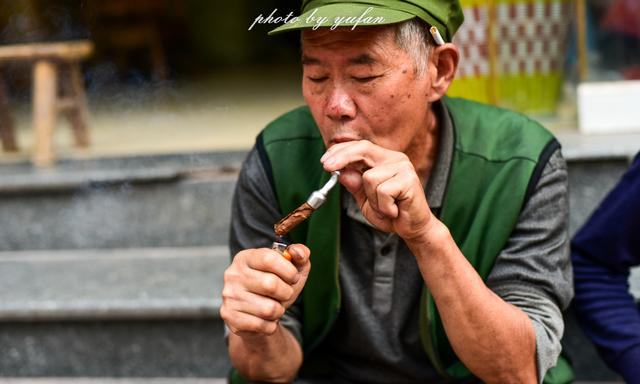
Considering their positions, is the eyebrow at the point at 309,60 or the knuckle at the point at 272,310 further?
the eyebrow at the point at 309,60

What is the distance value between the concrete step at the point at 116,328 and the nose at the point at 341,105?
4.01ft

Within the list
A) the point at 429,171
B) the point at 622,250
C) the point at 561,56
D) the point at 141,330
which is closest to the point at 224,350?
the point at 141,330

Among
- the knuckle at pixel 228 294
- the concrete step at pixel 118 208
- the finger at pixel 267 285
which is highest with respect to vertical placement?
the finger at pixel 267 285

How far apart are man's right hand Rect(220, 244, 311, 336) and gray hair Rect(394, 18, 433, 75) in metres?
0.50

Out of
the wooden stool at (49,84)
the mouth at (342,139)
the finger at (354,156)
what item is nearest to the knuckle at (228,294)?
the finger at (354,156)

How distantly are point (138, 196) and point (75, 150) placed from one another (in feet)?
3.33

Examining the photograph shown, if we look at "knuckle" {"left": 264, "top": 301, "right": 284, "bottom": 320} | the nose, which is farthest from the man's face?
"knuckle" {"left": 264, "top": 301, "right": 284, "bottom": 320}

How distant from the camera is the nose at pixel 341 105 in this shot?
1690 mm

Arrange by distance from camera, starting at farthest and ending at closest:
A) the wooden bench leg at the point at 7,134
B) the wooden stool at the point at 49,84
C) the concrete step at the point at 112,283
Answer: the wooden bench leg at the point at 7,134 → the wooden stool at the point at 49,84 → the concrete step at the point at 112,283

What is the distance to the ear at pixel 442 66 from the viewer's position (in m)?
1.79

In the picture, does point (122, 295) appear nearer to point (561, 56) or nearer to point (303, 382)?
point (303, 382)

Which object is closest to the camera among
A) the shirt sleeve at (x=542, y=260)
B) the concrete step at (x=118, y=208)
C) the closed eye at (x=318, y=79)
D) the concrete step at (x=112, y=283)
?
the closed eye at (x=318, y=79)

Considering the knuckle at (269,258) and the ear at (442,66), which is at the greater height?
the ear at (442,66)

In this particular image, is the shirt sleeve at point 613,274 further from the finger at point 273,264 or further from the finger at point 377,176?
the finger at point 273,264
